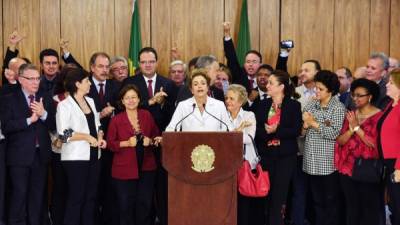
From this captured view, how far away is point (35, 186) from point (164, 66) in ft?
9.22

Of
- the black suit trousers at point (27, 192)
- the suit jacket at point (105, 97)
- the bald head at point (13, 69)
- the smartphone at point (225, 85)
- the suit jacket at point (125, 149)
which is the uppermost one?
the bald head at point (13, 69)

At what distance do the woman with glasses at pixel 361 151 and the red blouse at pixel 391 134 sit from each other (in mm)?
166

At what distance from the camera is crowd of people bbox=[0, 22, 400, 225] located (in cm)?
432

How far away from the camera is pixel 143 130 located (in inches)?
181

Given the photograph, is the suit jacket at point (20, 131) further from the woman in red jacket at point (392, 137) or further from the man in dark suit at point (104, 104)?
the woman in red jacket at point (392, 137)

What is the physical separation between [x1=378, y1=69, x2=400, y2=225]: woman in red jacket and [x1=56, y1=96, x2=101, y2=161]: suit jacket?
2.33m

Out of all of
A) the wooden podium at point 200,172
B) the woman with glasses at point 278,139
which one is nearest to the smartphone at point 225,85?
the woman with glasses at point 278,139

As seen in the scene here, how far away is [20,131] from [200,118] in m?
1.51

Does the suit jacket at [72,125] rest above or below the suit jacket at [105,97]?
below

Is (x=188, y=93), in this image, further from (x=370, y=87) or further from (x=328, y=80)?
(x=370, y=87)

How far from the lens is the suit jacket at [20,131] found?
447 centimetres

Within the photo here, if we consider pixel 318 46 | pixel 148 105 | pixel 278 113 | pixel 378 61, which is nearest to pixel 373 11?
pixel 318 46

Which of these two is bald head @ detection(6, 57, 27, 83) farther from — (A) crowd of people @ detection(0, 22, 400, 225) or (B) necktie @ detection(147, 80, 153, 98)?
(B) necktie @ detection(147, 80, 153, 98)

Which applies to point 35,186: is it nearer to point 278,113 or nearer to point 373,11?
point 278,113
